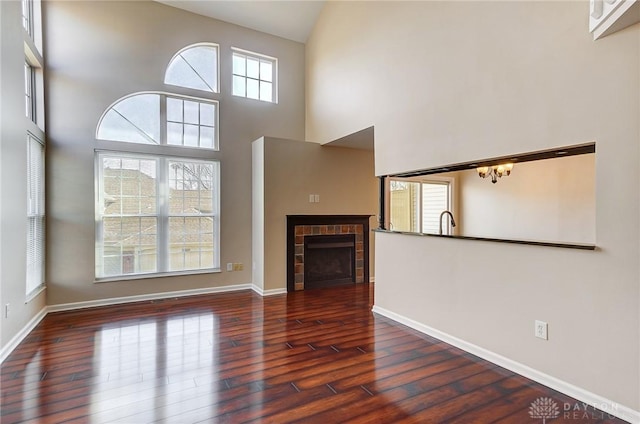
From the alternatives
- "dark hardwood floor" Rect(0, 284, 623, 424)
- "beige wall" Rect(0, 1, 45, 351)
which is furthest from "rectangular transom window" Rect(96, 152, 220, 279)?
"beige wall" Rect(0, 1, 45, 351)

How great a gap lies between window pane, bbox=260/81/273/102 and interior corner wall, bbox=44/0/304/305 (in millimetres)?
276

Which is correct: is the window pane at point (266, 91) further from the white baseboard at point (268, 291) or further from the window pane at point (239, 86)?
the white baseboard at point (268, 291)

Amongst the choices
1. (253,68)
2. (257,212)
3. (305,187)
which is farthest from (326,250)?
(253,68)

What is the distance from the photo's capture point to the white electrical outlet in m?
2.39

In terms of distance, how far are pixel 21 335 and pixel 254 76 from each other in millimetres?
4448

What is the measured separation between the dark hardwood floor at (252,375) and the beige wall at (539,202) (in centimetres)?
198

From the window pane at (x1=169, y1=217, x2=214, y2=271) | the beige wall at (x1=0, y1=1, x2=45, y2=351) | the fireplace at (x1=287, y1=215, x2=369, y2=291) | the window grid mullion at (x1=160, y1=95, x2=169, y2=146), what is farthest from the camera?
the fireplace at (x1=287, y1=215, x2=369, y2=291)

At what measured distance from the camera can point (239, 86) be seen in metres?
5.32

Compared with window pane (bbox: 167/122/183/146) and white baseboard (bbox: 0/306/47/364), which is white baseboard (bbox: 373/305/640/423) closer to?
white baseboard (bbox: 0/306/47/364)

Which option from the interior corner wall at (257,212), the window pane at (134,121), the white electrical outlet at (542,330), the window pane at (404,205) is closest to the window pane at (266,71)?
the interior corner wall at (257,212)

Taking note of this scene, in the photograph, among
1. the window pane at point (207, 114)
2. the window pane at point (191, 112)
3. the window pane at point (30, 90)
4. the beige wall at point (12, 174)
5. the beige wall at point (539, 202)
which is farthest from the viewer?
the window pane at point (207, 114)

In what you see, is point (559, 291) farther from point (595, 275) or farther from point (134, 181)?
point (134, 181)

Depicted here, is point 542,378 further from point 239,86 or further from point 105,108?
point 105,108

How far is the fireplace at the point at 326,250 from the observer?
16.9ft
